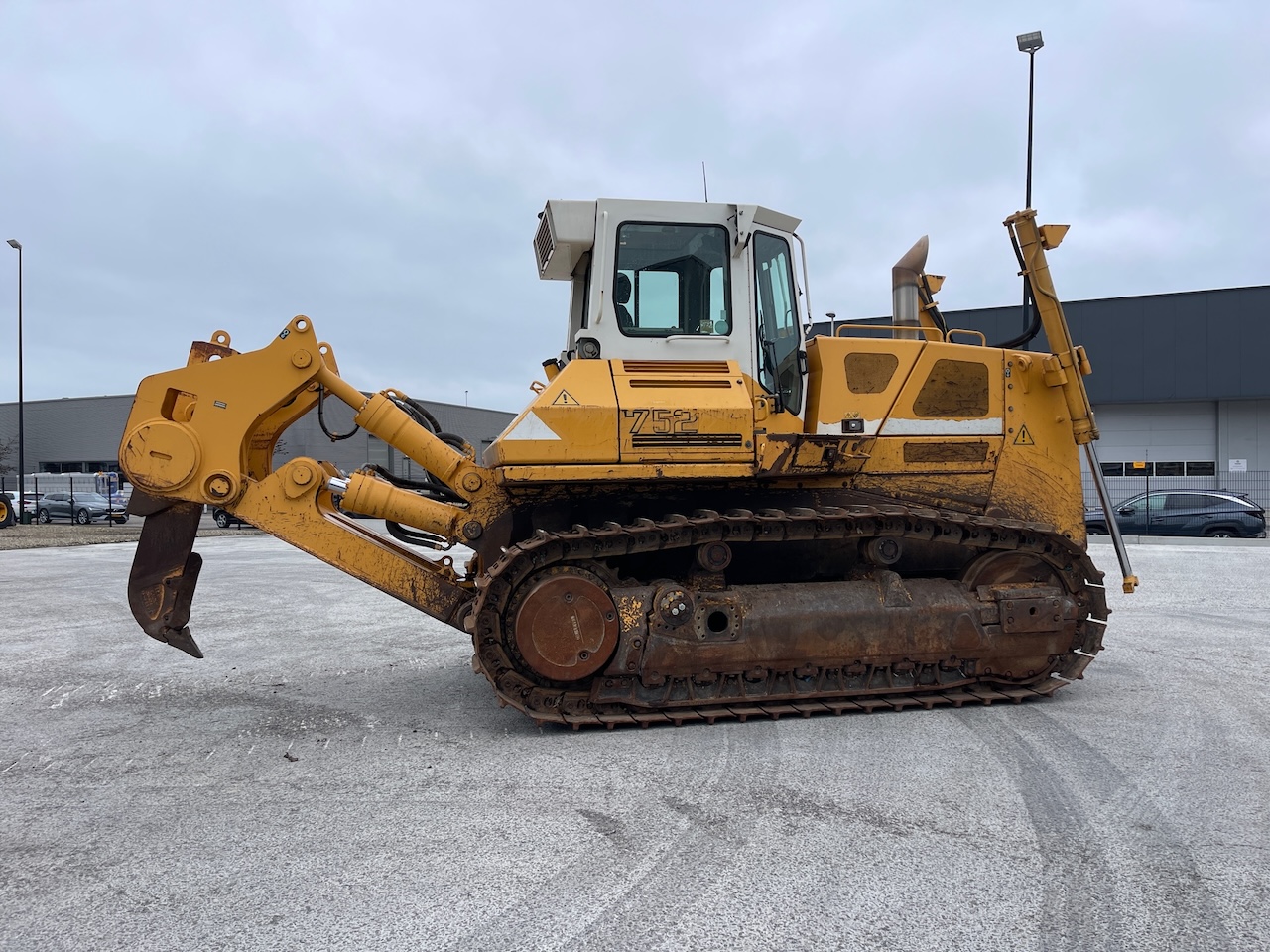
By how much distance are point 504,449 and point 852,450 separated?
2333 mm

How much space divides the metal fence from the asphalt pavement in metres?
22.0

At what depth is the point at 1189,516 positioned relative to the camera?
21.0 metres

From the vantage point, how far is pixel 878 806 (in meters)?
3.91

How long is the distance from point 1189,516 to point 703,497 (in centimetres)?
1988

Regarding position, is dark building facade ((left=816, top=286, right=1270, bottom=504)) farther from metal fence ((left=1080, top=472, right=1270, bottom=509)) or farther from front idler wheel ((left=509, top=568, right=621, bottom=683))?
front idler wheel ((left=509, top=568, right=621, bottom=683))

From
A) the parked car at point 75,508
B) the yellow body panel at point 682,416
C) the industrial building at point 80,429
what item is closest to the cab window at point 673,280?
the yellow body panel at point 682,416

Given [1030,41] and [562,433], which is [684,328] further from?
[1030,41]

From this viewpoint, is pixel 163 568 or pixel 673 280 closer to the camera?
pixel 163 568

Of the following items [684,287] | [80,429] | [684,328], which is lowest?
[684,328]

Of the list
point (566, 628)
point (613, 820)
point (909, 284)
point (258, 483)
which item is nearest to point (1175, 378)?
point (909, 284)

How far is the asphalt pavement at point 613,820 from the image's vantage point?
2934 millimetres

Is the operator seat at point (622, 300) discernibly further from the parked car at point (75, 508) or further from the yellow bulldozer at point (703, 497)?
the parked car at point (75, 508)

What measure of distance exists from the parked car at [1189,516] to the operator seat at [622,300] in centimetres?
1795

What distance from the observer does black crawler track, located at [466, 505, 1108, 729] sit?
17.0 ft
